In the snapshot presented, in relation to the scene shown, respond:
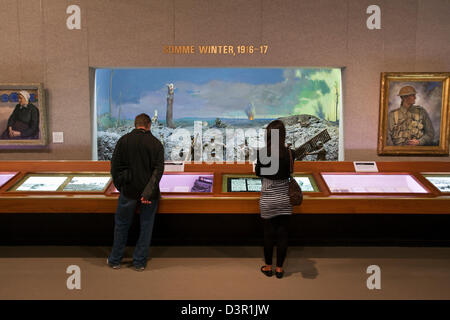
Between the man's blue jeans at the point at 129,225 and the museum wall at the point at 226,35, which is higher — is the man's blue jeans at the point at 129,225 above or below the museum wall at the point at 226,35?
below

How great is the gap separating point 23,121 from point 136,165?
9.24 ft

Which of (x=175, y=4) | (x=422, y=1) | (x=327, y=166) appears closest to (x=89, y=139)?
(x=175, y=4)

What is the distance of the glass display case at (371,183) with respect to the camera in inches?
162

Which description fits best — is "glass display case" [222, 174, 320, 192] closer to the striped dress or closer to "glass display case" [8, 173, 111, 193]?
the striped dress

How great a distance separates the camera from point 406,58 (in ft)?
16.5

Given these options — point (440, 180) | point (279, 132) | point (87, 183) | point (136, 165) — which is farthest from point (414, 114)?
point (87, 183)

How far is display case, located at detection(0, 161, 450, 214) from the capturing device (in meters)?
3.85

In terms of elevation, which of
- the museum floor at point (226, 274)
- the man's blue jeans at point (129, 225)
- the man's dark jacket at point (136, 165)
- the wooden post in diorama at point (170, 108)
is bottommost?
the museum floor at point (226, 274)

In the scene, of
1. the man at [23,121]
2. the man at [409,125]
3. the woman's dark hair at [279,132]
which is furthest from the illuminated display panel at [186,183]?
the man at [409,125]

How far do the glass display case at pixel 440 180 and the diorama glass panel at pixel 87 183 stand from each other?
4279 millimetres

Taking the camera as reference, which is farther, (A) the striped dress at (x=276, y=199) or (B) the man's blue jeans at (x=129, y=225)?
(B) the man's blue jeans at (x=129, y=225)

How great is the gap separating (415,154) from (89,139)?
5.31m

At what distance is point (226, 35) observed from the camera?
16.4 ft

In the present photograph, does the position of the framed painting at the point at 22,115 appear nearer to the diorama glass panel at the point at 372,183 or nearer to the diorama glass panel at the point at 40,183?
the diorama glass panel at the point at 40,183
